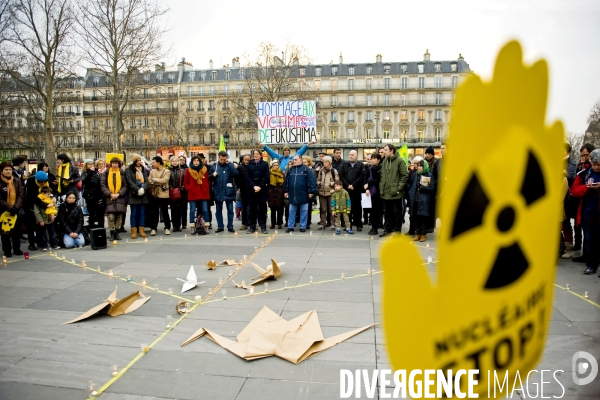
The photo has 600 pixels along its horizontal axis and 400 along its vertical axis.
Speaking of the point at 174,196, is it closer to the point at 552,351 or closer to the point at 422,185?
the point at 422,185

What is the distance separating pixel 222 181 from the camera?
10.9 meters

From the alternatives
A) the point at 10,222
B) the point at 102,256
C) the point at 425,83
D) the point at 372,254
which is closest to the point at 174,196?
the point at 102,256

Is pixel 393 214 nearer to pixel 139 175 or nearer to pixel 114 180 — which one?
pixel 139 175

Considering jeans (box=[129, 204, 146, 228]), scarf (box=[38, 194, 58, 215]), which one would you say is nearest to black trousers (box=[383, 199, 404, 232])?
jeans (box=[129, 204, 146, 228])

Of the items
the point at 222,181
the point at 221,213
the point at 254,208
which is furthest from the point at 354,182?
the point at 221,213

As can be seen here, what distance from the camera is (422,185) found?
360 inches

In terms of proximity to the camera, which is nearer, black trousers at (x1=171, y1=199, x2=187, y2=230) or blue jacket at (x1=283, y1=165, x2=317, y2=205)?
blue jacket at (x1=283, y1=165, x2=317, y2=205)

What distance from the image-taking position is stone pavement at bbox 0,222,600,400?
3.44m

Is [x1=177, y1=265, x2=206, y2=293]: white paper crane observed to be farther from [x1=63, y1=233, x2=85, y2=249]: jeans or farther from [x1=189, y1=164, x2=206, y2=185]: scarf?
[x1=189, y1=164, x2=206, y2=185]: scarf

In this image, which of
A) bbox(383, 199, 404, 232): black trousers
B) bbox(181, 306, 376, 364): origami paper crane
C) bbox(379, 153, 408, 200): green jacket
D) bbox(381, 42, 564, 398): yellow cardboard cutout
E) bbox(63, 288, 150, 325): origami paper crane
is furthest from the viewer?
bbox(383, 199, 404, 232): black trousers

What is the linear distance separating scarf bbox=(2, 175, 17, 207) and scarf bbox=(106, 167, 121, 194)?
193 centimetres

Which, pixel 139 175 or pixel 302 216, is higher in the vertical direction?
pixel 139 175

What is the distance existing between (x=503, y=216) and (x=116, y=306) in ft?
16.2

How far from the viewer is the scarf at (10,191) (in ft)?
27.6
